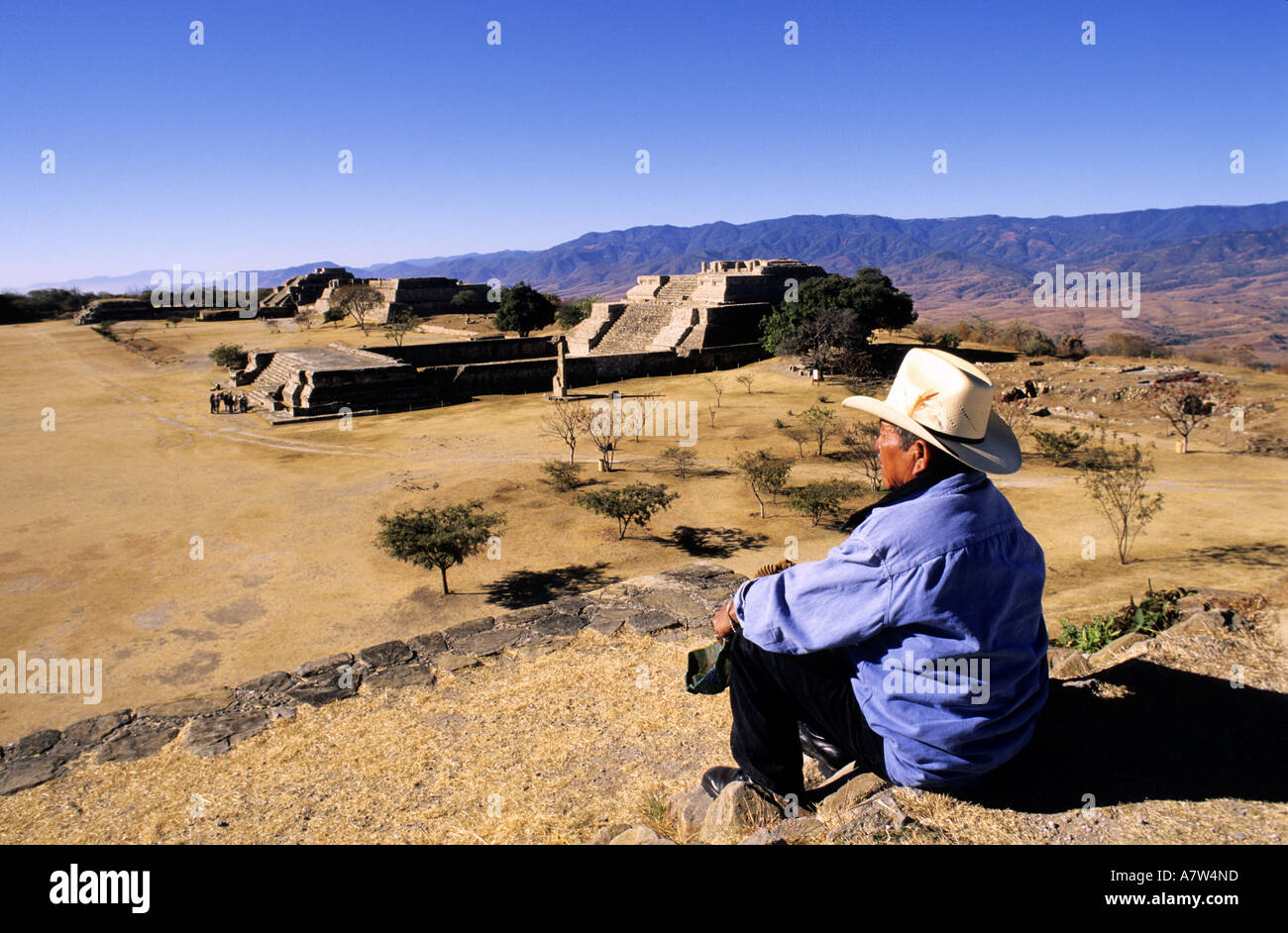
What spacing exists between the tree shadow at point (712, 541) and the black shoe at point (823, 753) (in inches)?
305

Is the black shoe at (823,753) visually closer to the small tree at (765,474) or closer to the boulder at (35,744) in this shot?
the boulder at (35,744)

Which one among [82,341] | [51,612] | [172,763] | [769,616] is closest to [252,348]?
[82,341]

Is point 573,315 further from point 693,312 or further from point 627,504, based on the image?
point 627,504

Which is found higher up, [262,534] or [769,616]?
[769,616]

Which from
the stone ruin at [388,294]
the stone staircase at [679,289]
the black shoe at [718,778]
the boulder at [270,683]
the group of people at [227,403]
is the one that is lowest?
the boulder at [270,683]

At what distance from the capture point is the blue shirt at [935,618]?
2.28 m

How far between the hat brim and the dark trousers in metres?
0.82

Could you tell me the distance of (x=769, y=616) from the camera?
2447mm

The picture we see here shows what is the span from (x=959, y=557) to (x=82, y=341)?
4571 cm

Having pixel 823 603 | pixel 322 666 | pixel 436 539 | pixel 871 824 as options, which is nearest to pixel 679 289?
pixel 436 539

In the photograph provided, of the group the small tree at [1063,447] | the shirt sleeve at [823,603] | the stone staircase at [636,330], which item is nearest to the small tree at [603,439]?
the small tree at [1063,447]

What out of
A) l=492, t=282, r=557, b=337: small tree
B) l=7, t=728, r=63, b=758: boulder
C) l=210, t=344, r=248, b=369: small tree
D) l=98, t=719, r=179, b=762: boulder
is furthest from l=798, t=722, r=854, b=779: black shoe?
l=492, t=282, r=557, b=337: small tree

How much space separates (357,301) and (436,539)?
117 feet
